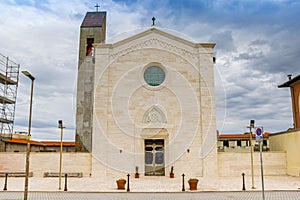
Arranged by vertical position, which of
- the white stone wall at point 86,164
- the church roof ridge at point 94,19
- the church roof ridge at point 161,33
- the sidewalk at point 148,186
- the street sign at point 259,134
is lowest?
the sidewalk at point 148,186

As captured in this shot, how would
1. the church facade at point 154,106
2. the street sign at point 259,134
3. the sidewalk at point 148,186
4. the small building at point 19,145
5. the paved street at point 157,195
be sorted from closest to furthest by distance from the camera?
the street sign at point 259,134
the paved street at point 157,195
the sidewalk at point 148,186
the church facade at point 154,106
the small building at point 19,145

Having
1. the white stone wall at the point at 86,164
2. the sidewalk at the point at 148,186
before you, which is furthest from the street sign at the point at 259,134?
the white stone wall at the point at 86,164

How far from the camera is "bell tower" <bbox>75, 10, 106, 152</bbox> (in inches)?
1136

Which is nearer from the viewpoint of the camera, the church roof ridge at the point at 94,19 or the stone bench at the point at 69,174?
the stone bench at the point at 69,174

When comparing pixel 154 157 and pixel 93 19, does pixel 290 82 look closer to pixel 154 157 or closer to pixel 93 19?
pixel 154 157

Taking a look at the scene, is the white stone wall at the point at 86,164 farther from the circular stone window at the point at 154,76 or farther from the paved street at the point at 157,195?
the paved street at the point at 157,195

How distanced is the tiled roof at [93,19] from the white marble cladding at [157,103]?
745 cm

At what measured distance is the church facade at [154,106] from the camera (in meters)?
22.3

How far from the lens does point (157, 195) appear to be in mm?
13281

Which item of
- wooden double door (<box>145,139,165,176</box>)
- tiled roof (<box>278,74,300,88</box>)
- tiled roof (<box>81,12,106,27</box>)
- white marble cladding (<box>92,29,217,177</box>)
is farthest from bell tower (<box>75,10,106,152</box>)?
tiled roof (<box>278,74,300,88</box>)

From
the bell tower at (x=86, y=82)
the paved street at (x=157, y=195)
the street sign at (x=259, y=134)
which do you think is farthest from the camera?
the bell tower at (x=86, y=82)

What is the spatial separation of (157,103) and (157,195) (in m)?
10.7

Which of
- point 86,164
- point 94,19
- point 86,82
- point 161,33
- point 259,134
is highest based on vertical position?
point 94,19

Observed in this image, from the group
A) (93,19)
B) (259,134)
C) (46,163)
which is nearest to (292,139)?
(259,134)
